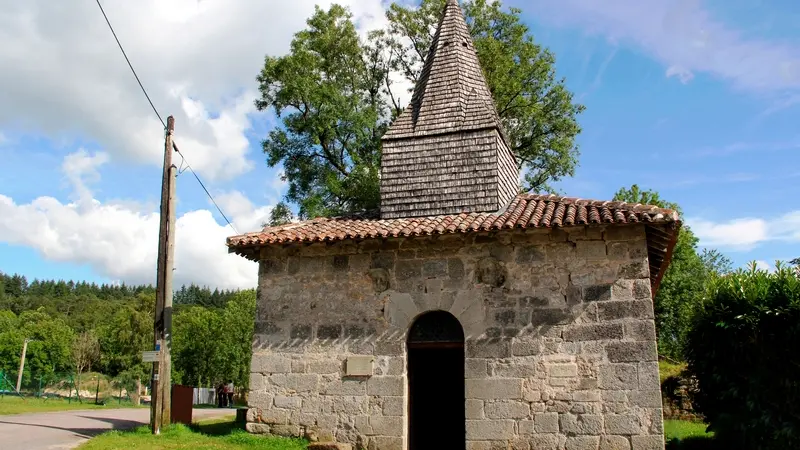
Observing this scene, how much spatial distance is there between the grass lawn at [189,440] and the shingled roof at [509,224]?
10.8ft

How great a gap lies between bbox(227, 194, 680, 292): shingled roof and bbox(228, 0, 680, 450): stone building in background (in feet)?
0.12

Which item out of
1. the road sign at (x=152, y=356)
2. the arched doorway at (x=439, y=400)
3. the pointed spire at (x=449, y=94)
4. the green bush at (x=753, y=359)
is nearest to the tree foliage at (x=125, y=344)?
the road sign at (x=152, y=356)

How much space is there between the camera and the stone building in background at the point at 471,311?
28.3 ft

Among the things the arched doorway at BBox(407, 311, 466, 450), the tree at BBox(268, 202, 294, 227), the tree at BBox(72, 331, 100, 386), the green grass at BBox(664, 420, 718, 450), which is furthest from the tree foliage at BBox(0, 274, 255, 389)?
the green grass at BBox(664, 420, 718, 450)

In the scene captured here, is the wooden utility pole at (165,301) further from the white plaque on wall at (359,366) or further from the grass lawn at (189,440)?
the white plaque on wall at (359,366)

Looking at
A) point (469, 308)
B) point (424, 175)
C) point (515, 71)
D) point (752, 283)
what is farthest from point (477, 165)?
point (515, 71)

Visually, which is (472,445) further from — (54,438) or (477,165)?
(54,438)

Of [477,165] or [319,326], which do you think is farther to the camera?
[477,165]

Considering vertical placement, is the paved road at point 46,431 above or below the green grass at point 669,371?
below

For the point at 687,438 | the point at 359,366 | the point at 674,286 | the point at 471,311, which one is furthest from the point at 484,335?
the point at 674,286

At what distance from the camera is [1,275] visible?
108 m

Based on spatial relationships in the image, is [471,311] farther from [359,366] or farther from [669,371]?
[669,371]

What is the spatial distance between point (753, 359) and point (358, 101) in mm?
16433

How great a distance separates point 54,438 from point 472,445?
8.65m
